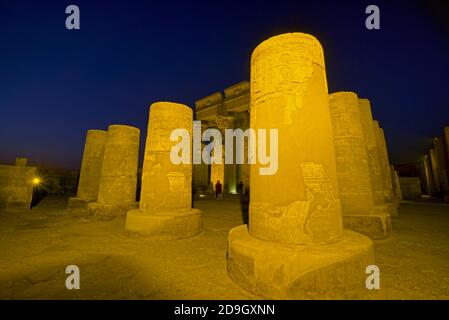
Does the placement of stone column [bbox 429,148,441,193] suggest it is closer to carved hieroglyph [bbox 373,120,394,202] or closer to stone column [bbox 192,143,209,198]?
carved hieroglyph [bbox 373,120,394,202]

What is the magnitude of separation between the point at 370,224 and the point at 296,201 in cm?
323

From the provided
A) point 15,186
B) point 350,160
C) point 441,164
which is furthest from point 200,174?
point 441,164

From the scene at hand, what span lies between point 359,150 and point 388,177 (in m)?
5.11

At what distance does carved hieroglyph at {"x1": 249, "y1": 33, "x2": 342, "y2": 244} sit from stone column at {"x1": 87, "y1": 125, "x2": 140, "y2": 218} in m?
6.14

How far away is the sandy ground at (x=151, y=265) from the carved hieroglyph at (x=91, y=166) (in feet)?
12.0

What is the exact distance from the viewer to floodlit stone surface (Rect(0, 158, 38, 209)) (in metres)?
9.18

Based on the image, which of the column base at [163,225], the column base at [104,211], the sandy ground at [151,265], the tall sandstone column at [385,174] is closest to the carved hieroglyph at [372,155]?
the sandy ground at [151,265]

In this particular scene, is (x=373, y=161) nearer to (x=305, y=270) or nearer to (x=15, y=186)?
(x=305, y=270)

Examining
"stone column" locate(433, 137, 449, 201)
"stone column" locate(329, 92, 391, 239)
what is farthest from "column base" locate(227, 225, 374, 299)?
"stone column" locate(433, 137, 449, 201)

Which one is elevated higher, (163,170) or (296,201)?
(163,170)

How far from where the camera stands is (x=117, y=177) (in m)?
7.43

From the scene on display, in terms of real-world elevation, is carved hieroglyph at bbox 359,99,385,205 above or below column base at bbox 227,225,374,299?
above

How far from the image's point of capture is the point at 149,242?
4.48 m
